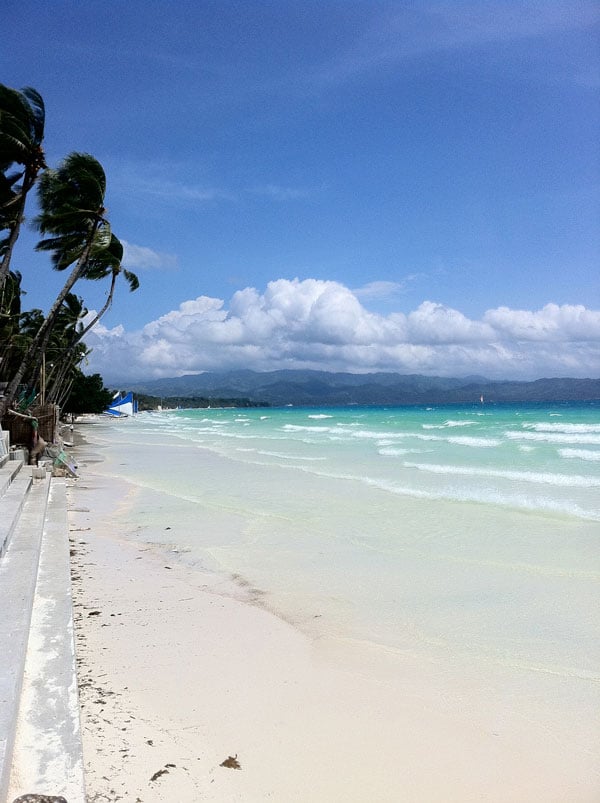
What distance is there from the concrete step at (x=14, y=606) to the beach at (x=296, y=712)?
0.41 m

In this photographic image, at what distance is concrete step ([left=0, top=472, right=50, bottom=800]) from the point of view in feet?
8.55

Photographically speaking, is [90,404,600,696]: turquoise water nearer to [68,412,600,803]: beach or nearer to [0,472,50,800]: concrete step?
[68,412,600,803]: beach

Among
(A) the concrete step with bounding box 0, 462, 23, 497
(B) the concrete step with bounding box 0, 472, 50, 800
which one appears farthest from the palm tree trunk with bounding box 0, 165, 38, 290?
(B) the concrete step with bounding box 0, 472, 50, 800

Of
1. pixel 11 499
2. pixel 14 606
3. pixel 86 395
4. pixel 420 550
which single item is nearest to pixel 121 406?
pixel 86 395

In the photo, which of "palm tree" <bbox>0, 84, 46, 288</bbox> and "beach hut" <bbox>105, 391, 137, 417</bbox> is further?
"beach hut" <bbox>105, 391, 137, 417</bbox>

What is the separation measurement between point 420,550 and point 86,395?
57631 mm

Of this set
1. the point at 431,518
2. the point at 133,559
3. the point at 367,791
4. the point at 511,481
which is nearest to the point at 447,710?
the point at 367,791

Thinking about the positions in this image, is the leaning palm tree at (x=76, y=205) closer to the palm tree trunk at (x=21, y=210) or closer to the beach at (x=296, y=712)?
the palm tree trunk at (x=21, y=210)

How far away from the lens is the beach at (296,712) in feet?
8.98

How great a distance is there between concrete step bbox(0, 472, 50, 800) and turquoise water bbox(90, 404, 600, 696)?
1.79 meters

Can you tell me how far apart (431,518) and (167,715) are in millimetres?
6713

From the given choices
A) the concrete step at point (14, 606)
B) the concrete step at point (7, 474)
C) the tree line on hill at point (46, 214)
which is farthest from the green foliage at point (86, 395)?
the concrete step at point (14, 606)

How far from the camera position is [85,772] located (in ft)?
8.75

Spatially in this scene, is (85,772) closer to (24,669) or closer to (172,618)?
(24,669)
